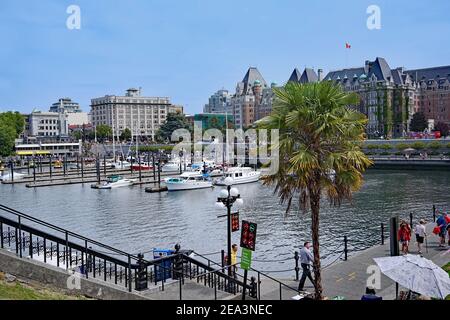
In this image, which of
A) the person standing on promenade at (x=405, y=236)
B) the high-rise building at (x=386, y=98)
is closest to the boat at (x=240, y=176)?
the person standing on promenade at (x=405, y=236)

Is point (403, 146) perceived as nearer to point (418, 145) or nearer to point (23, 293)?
point (418, 145)

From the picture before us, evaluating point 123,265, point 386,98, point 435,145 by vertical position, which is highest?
point 386,98

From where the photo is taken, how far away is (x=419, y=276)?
1157 centimetres

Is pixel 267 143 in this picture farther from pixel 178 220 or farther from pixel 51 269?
pixel 178 220

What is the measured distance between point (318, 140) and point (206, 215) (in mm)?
28954

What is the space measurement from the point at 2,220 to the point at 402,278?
10.1 m

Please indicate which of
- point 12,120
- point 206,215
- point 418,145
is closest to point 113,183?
point 206,215

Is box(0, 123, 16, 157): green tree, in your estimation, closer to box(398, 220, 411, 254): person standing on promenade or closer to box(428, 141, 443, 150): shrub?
box(428, 141, 443, 150): shrub

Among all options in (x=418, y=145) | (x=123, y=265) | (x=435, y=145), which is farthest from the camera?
(x=418, y=145)

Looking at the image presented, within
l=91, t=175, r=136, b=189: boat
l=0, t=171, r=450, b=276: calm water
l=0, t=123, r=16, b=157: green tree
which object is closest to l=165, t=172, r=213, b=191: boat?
l=0, t=171, r=450, b=276: calm water

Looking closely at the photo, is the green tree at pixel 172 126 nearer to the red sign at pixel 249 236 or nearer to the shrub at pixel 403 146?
the shrub at pixel 403 146
